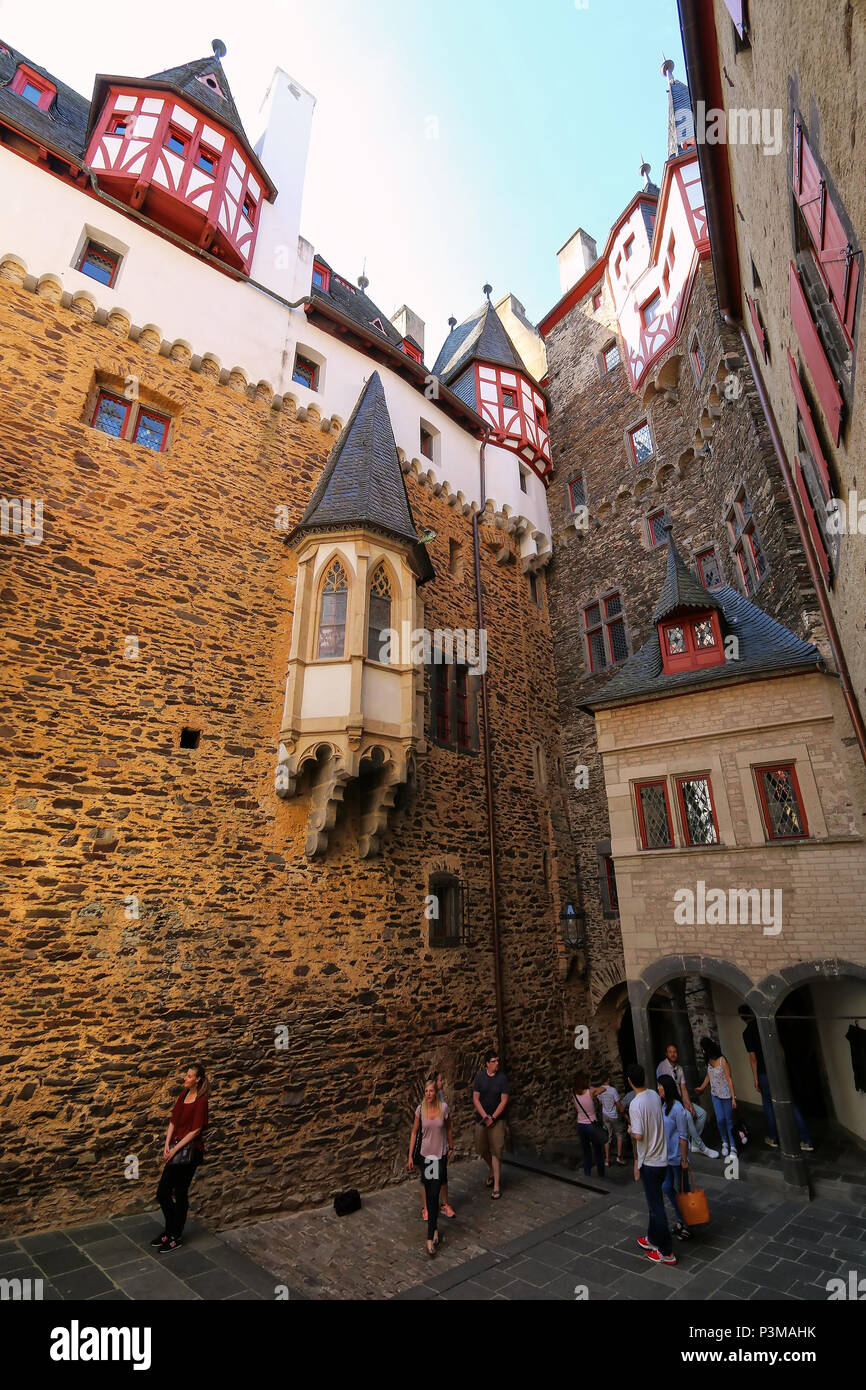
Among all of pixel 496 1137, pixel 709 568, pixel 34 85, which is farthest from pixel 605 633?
pixel 34 85

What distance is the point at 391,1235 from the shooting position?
654 centimetres

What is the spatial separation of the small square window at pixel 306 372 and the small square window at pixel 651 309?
8.93 metres

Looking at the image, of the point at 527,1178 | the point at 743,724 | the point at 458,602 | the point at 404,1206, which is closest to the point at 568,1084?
the point at 527,1178

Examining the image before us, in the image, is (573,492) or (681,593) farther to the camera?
(573,492)

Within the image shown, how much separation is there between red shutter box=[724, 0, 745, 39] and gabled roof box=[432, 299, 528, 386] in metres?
12.1

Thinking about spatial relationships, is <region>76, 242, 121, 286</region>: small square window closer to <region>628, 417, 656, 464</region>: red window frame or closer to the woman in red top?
the woman in red top

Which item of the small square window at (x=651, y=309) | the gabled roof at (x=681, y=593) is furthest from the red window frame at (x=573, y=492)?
the gabled roof at (x=681, y=593)

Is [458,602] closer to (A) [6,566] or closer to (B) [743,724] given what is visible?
(B) [743,724]

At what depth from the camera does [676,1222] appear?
622 centimetres

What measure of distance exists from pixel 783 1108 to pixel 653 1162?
10.1 feet

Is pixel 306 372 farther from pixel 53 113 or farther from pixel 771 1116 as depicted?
pixel 771 1116

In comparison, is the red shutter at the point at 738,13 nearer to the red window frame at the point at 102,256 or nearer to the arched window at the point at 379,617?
the arched window at the point at 379,617

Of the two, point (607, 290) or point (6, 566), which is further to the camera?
point (607, 290)
